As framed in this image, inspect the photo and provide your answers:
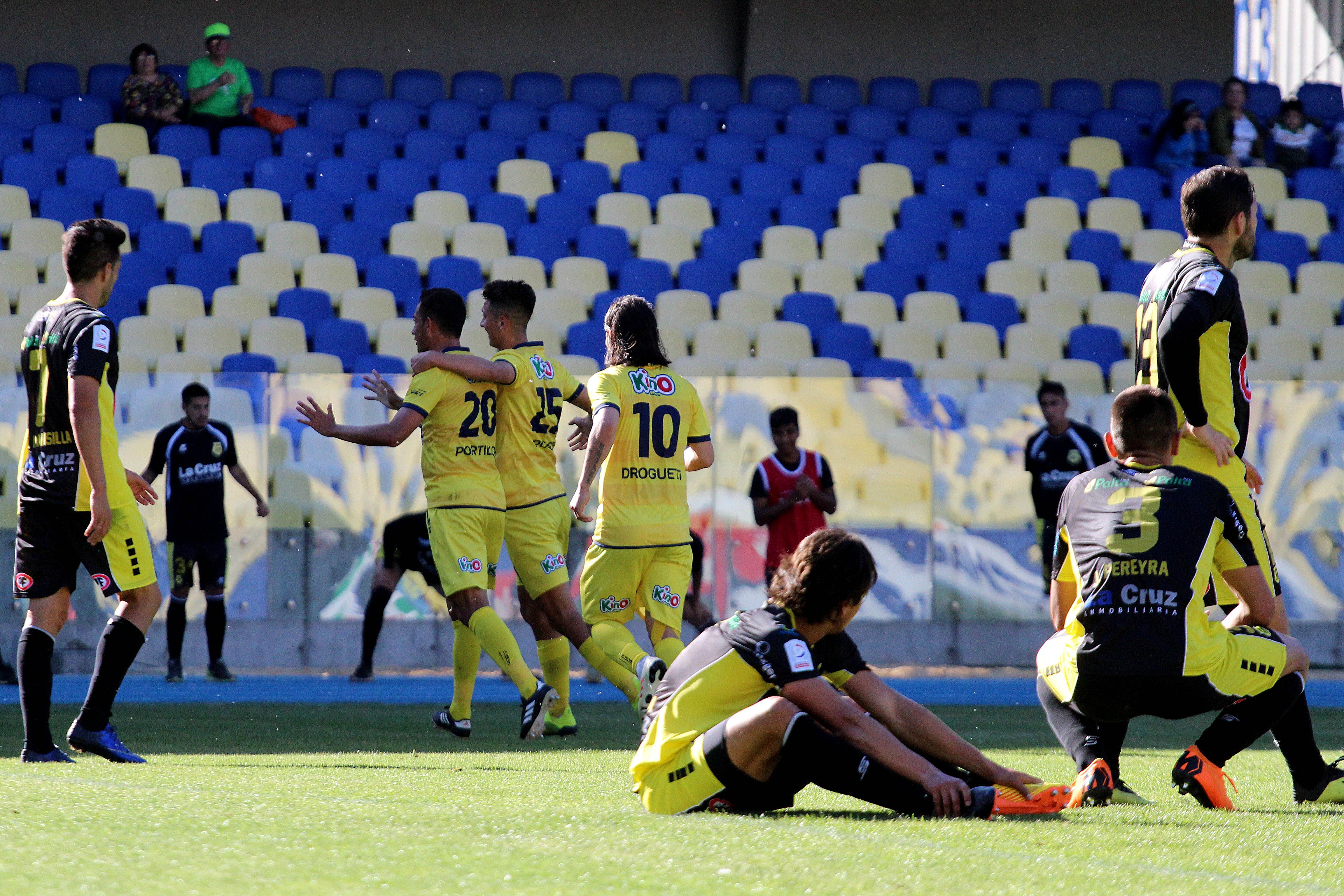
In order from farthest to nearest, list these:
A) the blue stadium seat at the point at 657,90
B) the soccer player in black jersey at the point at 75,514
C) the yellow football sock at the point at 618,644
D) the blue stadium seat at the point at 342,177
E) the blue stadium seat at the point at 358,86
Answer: the blue stadium seat at the point at 657,90
the blue stadium seat at the point at 358,86
the blue stadium seat at the point at 342,177
the yellow football sock at the point at 618,644
the soccer player in black jersey at the point at 75,514

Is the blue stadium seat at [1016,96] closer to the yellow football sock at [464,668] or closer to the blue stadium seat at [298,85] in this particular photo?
the blue stadium seat at [298,85]

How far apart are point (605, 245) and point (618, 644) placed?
862 centimetres

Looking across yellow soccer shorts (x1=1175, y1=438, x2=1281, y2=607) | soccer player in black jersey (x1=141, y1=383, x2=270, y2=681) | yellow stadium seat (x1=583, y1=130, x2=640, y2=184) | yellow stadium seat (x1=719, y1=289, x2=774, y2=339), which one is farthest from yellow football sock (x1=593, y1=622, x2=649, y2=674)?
yellow stadium seat (x1=583, y1=130, x2=640, y2=184)

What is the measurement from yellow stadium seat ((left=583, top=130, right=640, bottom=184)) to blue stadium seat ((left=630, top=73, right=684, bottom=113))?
1.30 meters

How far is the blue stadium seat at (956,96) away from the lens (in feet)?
57.7

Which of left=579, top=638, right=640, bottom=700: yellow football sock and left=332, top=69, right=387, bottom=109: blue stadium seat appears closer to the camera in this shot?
left=579, top=638, right=640, bottom=700: yellow football sock

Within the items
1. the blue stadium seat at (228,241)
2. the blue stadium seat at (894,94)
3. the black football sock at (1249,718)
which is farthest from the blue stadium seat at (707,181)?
the black football sock at (1249,718)

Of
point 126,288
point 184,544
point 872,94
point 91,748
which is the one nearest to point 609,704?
point 184,544

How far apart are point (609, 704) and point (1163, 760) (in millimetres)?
3934

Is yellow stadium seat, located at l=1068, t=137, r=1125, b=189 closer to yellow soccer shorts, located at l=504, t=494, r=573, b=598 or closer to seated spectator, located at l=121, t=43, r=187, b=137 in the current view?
seated spectator, located at l=121, t=43, r=187, b=137

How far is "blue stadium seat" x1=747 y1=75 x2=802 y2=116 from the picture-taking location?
17.3 metres

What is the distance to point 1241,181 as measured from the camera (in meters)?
5.00

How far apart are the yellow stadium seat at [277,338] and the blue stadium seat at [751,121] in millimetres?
5238

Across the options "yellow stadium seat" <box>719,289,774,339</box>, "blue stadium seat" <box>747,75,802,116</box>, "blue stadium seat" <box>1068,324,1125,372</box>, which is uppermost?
"blue stadium seat" <box>747,75,802,116</box>
